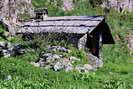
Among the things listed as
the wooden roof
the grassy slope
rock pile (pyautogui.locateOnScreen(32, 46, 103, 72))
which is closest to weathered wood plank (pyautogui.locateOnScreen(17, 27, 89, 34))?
the wooden roof

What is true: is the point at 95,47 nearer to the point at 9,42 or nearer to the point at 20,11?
the point at 20,11

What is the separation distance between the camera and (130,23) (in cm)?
5422

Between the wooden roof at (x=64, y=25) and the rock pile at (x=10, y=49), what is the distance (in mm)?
3750

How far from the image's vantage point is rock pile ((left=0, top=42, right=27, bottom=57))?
28625 mm

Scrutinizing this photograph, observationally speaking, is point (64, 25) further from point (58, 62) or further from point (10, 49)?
point (58, 62)

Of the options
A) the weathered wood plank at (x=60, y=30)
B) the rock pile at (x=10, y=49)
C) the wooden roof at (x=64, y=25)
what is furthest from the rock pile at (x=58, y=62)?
the wooden roof at (x=64, y=25)

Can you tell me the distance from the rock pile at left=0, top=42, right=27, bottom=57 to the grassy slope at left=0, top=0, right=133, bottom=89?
1.14 metres

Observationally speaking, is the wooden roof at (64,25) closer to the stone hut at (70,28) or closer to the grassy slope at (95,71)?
the stone hut at (70,28)

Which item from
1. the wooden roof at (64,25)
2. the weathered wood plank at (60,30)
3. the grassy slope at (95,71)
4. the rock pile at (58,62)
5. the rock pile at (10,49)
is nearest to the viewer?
the grassy slope at (95,71)

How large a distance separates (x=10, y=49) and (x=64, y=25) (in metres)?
6.82

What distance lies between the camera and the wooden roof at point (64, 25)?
34.0 m

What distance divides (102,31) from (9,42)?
12544 millimetres

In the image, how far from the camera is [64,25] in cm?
3481

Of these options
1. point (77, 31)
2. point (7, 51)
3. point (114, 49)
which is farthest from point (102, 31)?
point (7, 51)
